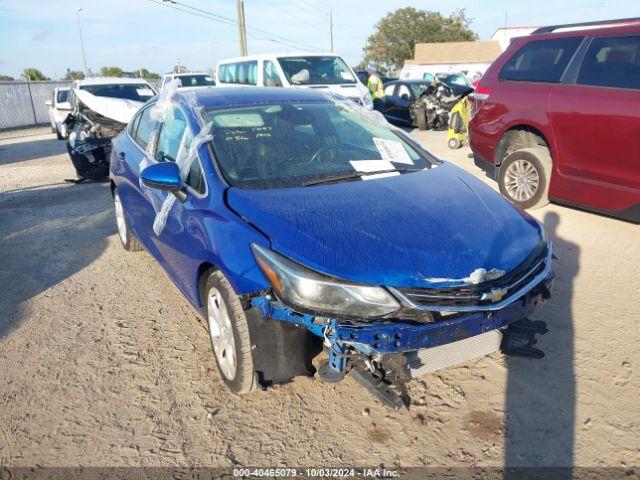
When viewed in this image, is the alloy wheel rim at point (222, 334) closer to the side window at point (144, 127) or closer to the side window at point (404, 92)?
the side window at point (144, 127)

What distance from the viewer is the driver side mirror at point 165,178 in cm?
304

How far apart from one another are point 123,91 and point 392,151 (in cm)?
969

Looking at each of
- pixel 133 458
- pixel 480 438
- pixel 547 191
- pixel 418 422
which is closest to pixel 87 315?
pixel 133 458

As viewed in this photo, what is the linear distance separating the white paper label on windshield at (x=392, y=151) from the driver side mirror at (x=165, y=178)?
1.36 meters

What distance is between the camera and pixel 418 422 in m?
2.58

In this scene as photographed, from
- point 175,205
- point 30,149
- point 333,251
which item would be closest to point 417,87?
point 30,149

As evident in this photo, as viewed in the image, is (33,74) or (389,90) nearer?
(389,90)

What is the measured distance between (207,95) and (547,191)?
380cm

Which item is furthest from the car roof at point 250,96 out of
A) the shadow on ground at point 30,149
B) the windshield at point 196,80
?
the windshield at point 196,80

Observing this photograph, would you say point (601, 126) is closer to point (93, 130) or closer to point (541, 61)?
point (541, 61)

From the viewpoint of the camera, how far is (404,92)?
15.7 meters

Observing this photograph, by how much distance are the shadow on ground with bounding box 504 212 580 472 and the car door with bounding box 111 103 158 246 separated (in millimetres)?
2677

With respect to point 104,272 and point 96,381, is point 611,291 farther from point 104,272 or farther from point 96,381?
point 104,272

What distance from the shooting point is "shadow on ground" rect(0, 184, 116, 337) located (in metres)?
4.44
